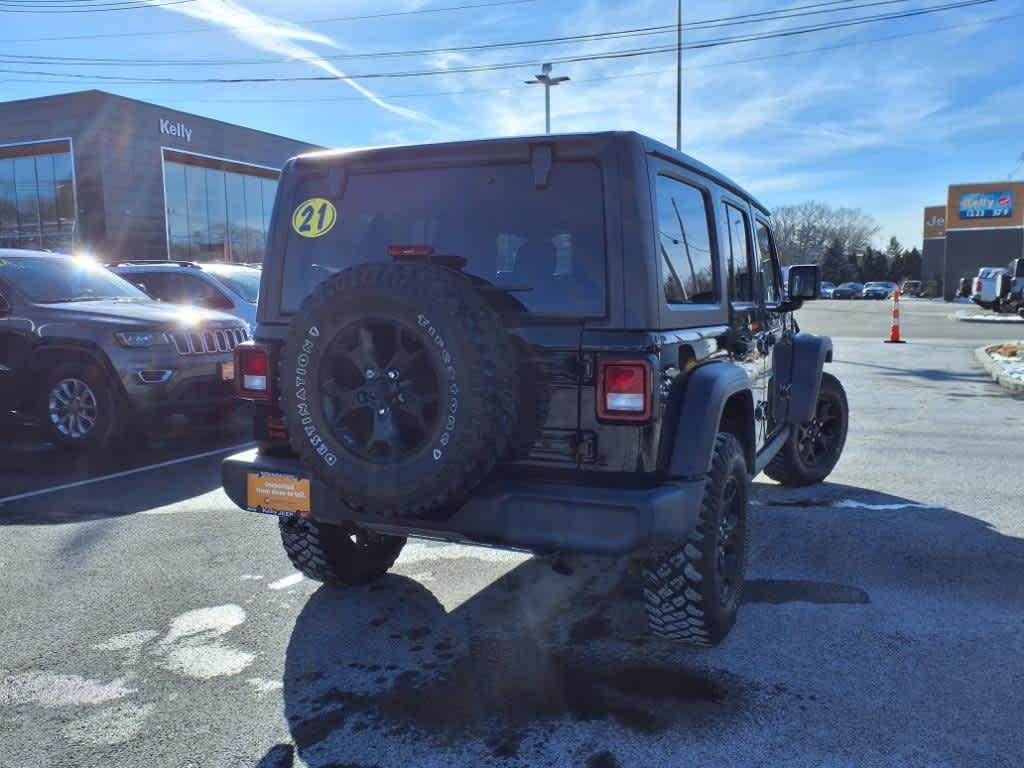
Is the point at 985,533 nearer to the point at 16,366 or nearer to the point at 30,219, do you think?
the point at 16,366

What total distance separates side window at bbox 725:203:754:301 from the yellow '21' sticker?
6.12ft

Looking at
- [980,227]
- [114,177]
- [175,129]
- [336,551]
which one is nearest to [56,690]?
[336,551]

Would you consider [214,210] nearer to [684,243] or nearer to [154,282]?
[154,282]

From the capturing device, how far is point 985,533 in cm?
487

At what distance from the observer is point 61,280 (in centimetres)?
774

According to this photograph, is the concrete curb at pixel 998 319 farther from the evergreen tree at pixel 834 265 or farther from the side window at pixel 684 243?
the evergreen tree at pixel 834 265

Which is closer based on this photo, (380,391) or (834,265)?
(380,391)

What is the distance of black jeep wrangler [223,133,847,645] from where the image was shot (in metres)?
2.80

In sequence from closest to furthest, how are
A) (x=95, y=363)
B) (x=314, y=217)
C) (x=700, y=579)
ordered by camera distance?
(x=700, y=579) → (x=314, y=217) → (x=95, y=363)

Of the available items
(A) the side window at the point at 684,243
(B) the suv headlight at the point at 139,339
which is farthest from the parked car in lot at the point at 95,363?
(A) the side window at the point at 684,243

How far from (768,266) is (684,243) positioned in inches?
78.3

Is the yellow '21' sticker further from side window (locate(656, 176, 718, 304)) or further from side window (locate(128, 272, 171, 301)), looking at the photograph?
side window (locate(128, 272, 171, 301))

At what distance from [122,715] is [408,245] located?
1961 mm

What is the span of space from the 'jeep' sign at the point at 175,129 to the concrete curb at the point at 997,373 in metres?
25.1
